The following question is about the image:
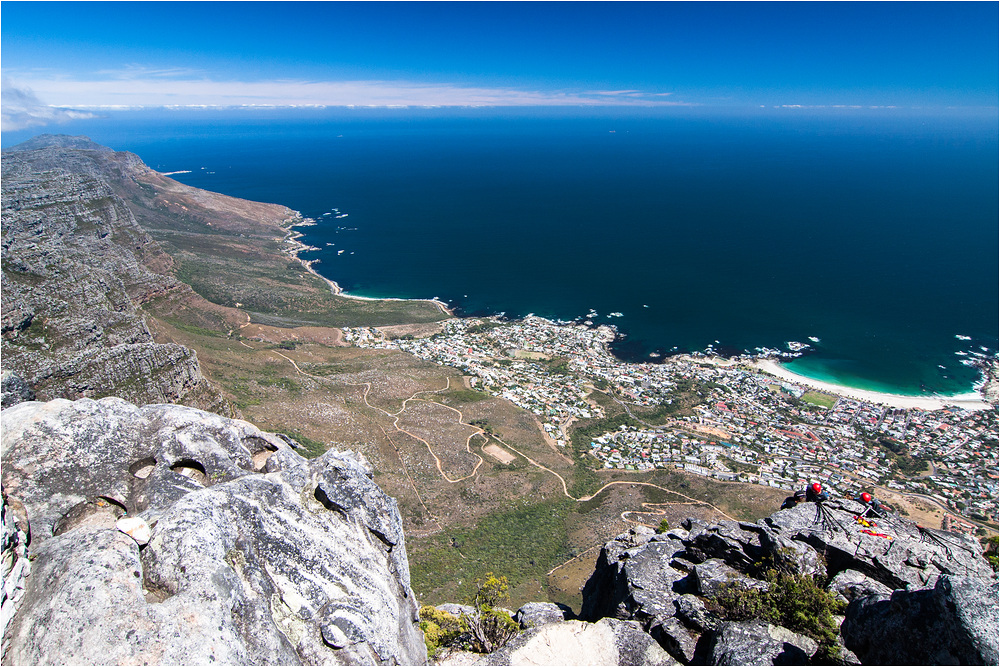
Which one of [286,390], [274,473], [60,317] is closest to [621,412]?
[286,390]

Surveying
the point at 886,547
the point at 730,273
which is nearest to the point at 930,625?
the point at 886,547

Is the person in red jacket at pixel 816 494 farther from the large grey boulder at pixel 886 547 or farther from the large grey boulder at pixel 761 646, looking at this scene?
the large grey boulder at pixel 761 646

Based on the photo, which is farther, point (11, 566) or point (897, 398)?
point (897, 398)

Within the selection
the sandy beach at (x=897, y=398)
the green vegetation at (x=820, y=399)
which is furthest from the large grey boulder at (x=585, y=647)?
the sandy beach at (x=897, y=398)

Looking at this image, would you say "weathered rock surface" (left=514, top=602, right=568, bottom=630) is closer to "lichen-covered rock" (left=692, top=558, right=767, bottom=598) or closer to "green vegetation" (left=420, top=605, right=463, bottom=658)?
"green vegetation" (left=420, top=605, right=463, bottom=658)

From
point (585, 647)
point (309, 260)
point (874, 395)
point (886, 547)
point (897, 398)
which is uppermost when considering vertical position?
point (886, 547)

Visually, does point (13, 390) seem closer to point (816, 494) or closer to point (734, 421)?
point (816, 494)
